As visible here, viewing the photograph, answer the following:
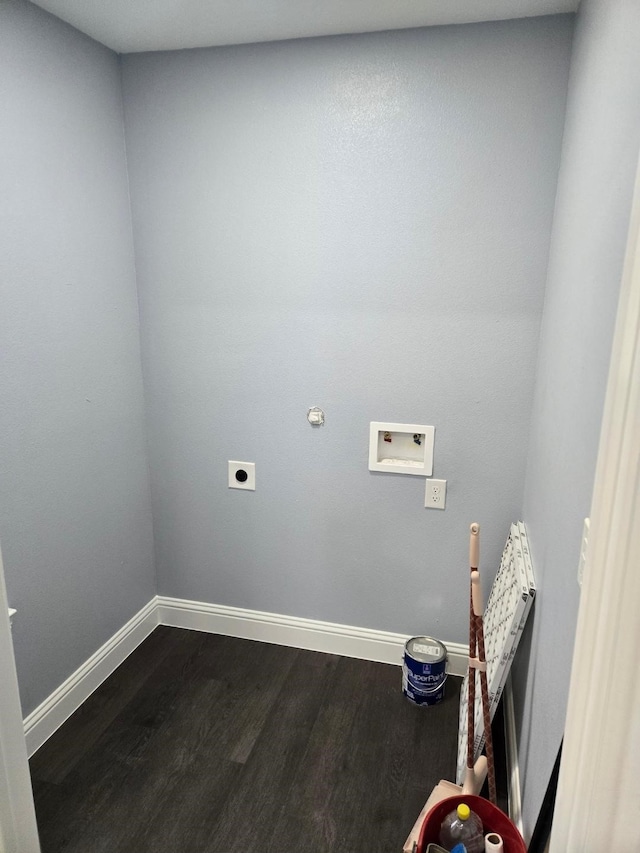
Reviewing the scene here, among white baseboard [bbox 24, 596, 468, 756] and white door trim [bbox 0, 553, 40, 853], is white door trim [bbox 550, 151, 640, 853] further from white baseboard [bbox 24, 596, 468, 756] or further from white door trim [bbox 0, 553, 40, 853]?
white baseboard [bbox 24, 596, 468, 756]

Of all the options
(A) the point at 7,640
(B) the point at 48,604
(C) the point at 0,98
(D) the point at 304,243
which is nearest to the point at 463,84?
(D) the point at 304,243

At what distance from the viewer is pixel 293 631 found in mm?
2451

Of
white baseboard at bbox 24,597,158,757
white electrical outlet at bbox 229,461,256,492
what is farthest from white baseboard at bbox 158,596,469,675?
white electrical outlet at bbox 229,461,256,492

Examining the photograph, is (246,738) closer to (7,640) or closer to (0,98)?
(7,640)

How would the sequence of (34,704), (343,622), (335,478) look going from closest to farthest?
(34,704) → (335,478) → (343,622)

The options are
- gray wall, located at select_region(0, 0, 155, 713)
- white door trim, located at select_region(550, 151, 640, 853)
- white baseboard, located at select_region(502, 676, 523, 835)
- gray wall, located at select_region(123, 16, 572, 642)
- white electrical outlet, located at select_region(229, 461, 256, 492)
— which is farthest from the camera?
white electrical outlet, located at select_region(229, 461, 256, 492)

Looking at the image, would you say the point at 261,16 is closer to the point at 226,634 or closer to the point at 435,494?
the point at 435,494

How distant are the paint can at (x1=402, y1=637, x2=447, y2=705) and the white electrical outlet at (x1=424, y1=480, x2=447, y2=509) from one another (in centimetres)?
55

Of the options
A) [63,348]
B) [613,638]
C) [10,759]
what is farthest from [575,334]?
[63,348]

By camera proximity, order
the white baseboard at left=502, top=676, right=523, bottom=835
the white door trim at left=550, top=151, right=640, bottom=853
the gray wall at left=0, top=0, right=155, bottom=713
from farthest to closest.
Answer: the gray wall at left=0, top=0, right=155, bottom=713 → the white baseboard at left=502, top=676, right=523, bottom=835 → the white door trim at left=550, top=151, right=640, bottom=853

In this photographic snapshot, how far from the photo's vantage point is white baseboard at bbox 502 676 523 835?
153cm

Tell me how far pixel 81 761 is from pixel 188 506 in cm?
101

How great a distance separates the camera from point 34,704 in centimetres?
189

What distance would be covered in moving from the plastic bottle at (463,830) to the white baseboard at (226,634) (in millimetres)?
1009
